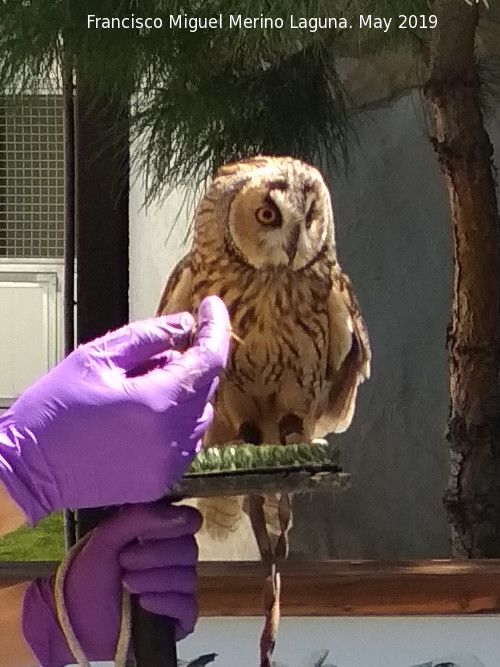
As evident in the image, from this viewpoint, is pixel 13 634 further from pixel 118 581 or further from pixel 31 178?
pixel 31 178

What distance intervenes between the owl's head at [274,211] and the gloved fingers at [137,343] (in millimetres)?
214

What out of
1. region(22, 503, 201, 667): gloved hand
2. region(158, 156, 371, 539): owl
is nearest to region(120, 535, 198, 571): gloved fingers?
region(22, 503, 201, 667): gloved hand

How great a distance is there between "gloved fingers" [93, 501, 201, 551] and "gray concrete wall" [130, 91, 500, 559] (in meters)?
0.27

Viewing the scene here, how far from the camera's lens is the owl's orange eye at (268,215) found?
62cm

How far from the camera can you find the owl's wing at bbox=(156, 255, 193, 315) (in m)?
0.65

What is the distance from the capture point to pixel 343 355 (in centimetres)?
66

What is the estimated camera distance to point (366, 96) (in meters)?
0.67

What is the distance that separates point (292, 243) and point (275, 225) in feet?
0.06

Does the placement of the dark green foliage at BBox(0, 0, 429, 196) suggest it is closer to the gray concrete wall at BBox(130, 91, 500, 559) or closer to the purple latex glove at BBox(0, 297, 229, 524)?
the gray concrete wall at BBox(130, 91, 500, 559)

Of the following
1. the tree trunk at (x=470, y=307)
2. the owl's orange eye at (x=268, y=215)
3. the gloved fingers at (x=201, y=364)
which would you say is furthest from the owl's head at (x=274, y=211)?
the gloved fingers at (x=201, y=364)

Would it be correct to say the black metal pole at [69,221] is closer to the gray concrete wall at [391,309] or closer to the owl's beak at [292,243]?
the gray concrete wall at [391,309]

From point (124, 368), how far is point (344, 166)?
334mm

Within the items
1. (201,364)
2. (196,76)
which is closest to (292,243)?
(196,76)

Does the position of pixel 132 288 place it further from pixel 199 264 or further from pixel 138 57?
pixel 138 57
